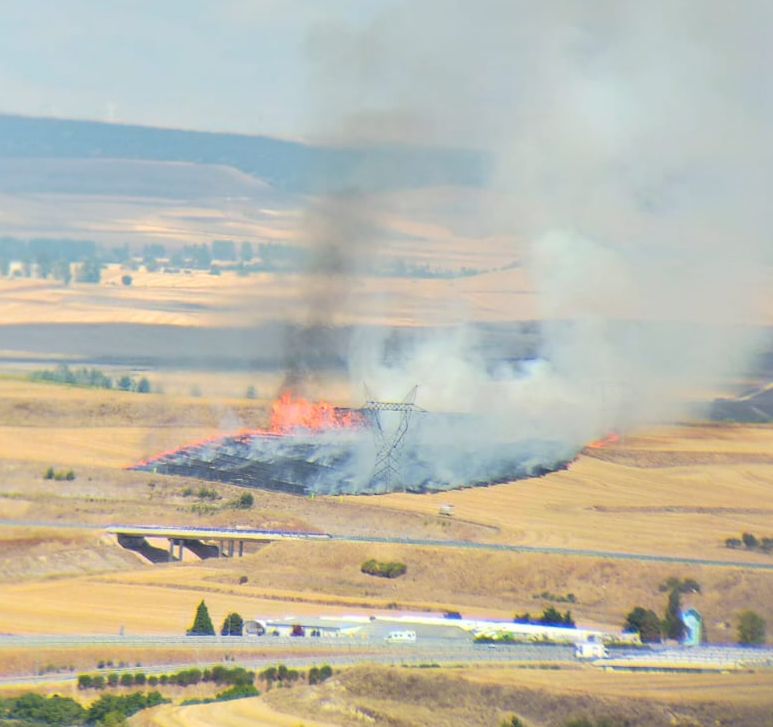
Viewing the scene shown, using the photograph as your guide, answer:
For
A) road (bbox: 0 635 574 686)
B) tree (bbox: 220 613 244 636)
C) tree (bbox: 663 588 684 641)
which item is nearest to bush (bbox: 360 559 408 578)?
tree (bbox: 663 588 684 641)

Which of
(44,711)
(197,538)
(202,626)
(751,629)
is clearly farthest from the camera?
(197,538)

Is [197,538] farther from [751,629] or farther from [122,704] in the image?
[122,704]

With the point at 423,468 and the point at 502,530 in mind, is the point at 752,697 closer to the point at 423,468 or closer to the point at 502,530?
the point at 502,530

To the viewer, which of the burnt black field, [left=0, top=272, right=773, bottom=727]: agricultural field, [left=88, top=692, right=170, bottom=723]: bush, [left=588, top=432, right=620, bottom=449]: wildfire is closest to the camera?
[left=88, top=692, right=170, bottom=723]: bush

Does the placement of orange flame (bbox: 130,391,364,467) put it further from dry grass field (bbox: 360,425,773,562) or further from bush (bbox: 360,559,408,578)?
bush (bbox: 360,559,408,578)

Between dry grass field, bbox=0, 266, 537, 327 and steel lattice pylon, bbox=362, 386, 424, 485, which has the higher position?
dry grass field, bbox=0, 266, 537, 327

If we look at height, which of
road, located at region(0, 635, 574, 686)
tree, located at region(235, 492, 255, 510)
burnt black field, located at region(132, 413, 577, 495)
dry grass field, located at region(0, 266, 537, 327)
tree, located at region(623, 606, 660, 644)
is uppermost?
dry grass field, located at region(0, 266, 537, 327)

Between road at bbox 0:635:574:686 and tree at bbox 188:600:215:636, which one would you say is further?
tree at bbox 188:600:215:636

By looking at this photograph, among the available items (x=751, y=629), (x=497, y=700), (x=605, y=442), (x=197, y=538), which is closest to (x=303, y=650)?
(x=497, y=700)
